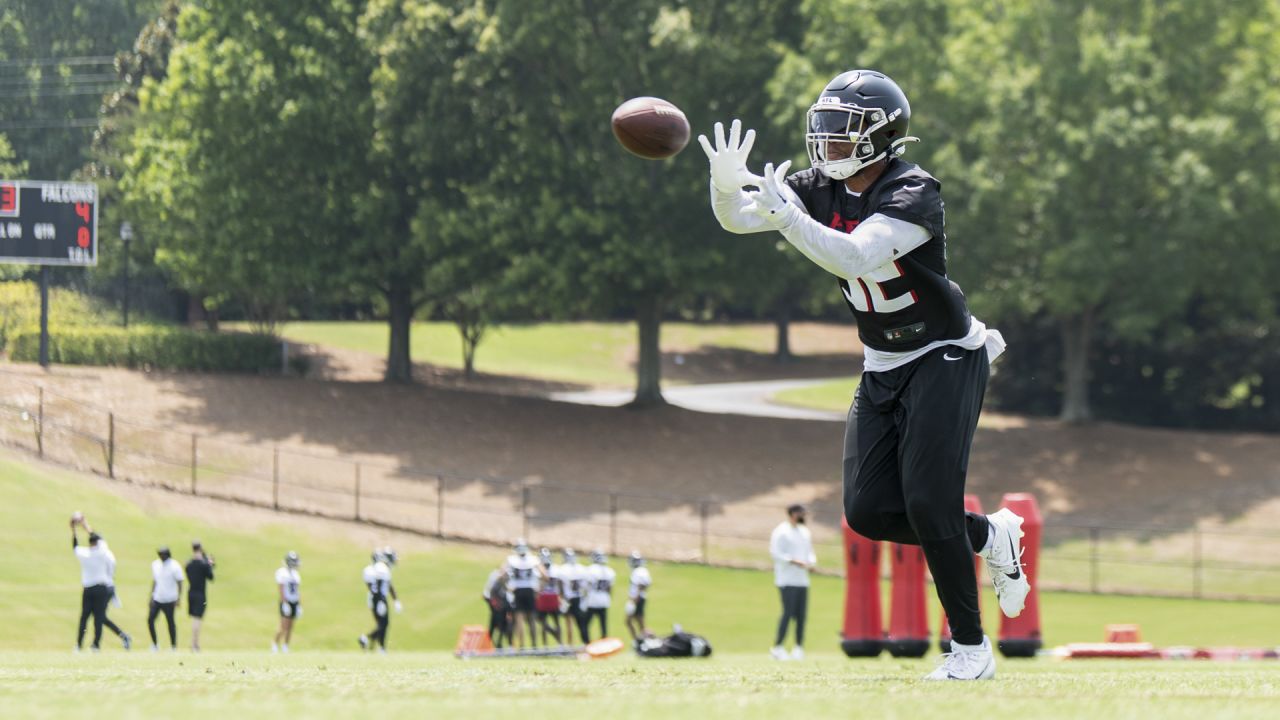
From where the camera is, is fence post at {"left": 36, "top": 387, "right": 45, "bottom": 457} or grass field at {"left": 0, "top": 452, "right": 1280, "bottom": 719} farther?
fence post at {"left": 36, "top": 387, "right": 45, "bottom": 457}

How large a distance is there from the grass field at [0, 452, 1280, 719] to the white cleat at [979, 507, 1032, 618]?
381mm

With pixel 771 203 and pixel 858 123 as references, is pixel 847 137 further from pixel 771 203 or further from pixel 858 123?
pixel 771 203

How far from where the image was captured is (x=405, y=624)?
78.1ft

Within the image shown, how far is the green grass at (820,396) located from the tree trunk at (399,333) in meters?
13.6

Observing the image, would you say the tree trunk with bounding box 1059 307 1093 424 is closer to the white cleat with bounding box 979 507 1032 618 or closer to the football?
the white cleat with bounding box 979 507 1032 618

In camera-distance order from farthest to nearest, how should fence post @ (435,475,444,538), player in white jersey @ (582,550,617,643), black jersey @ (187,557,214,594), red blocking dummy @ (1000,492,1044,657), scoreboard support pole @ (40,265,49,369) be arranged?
scoreboard support pole @ (40,265,49,369)
fence post @ (435,475,444,538)
player in white jersey @ (582,550,617,643)
black jersey @ (187,557,214,594)
red blocking dummy @ (1000,492,1044,657)

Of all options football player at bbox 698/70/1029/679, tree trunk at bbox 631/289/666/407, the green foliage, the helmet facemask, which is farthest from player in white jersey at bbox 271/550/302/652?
the green foliage

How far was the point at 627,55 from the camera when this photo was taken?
3544cm

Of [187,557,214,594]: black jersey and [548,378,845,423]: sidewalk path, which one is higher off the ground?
[548,378,845,423]: sidewalk path

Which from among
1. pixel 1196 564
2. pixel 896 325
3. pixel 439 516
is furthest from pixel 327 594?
pixel 896 325

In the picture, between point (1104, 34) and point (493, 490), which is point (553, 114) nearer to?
point (493, 490)

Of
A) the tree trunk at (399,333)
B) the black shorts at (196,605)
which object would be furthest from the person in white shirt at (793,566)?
the tree trunk at (399,333)

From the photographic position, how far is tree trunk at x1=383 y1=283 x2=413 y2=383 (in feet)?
137

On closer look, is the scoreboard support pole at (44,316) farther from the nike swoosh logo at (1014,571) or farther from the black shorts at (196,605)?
the nike swoosh logo at (1014,571)
